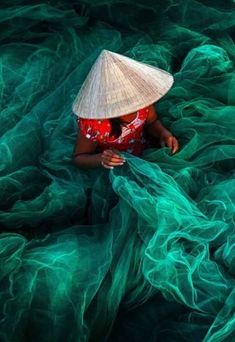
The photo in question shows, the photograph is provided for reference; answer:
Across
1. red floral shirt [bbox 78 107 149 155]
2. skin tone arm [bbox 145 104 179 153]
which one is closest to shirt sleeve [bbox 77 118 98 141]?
red floral shirt [bbox 78 107 149 155]

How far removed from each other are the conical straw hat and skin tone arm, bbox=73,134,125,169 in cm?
8

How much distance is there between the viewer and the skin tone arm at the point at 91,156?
4.25ft

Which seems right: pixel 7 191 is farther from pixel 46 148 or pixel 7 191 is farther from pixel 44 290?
pixel 44 290

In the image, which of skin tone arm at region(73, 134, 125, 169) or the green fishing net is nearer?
the green fishing net

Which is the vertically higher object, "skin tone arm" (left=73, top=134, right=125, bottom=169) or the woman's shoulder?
the woman's shoulder

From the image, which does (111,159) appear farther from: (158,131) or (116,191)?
(158,131)

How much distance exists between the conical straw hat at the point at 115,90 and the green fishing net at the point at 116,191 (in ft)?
0.41

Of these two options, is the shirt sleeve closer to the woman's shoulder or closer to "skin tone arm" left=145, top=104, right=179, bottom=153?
the woman's shoulder

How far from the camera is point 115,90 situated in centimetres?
129

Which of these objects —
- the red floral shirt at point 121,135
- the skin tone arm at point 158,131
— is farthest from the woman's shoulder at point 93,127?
the skin tone arm at point 158,131

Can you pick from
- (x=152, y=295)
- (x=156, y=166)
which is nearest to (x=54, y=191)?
(x=156, y=166)

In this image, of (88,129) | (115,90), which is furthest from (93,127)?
(115,90)

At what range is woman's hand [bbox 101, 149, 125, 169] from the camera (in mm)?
1292

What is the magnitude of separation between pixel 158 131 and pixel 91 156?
0.19 m
